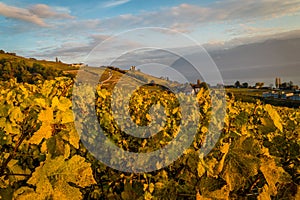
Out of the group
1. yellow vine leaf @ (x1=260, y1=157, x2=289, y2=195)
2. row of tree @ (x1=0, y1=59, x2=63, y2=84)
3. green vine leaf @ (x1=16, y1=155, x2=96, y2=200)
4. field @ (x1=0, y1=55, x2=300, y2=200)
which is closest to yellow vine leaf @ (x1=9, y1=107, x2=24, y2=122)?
field @ (x1=0, y1=55, x2=300, y2=200)

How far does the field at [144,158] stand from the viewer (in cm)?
134

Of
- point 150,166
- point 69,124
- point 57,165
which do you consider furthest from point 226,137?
point 57,165

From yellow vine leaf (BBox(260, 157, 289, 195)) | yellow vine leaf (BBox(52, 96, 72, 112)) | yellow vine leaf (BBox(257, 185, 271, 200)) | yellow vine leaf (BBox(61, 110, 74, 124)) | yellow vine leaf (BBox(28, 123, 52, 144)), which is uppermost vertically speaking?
yellow vine leaf (BBox(52, 96, 72, 112))

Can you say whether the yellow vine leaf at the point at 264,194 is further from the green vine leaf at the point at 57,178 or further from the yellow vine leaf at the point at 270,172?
the green vine leaf at the point at 57,178

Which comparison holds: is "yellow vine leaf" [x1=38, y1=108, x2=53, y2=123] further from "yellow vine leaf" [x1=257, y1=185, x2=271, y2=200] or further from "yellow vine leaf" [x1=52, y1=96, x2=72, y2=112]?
"yellow vine leaf" [x1=257, y1=185, x2=271, y2=200]

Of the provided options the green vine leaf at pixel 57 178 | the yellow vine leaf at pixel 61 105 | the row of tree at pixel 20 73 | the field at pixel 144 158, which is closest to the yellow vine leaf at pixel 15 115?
the field at pixel 144 158

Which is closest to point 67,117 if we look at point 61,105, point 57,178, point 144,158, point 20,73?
point 61,105

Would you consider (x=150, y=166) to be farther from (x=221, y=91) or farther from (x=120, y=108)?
(x=120, y=108)

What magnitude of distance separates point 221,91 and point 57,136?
175 inches

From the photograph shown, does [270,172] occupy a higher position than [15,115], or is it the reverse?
[15,115]

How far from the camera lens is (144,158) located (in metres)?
4.64

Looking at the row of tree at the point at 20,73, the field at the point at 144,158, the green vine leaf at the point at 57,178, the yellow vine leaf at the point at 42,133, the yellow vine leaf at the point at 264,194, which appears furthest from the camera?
the row of tree at the point at 20,73

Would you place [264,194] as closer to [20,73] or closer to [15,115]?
[15,115]

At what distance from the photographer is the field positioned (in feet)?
4.39
